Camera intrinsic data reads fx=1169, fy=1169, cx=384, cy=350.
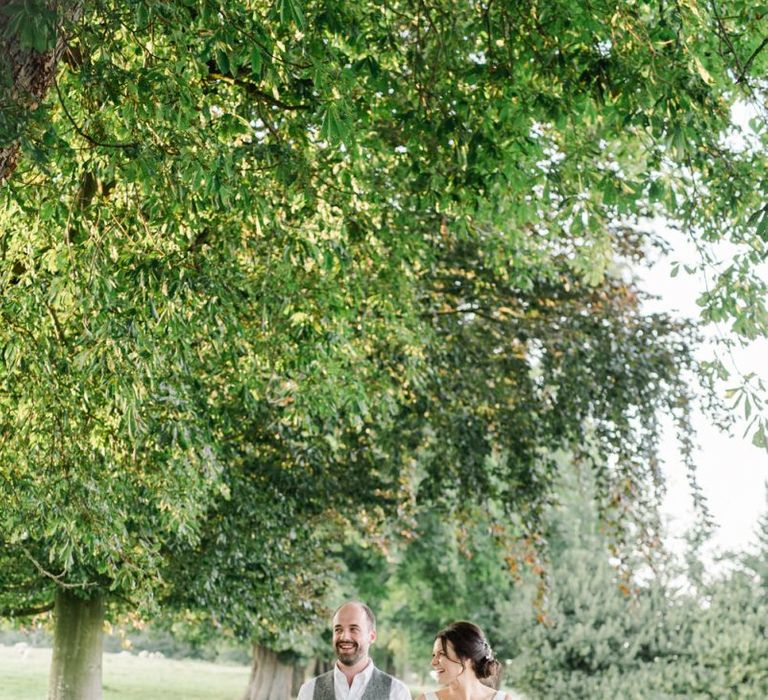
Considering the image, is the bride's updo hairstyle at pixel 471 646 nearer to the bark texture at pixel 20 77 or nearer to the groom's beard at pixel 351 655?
the groom's beard at pixel 351 655

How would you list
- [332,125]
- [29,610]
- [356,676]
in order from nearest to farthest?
1. [356,676]
2. [332,125]
3. [29,610]

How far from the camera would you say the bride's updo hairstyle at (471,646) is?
534 cm

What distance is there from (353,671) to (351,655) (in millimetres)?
106

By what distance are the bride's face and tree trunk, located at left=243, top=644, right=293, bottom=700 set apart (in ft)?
75.1

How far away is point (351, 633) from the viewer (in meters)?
5.47

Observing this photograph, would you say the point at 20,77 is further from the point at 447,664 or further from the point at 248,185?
the point at 447,664

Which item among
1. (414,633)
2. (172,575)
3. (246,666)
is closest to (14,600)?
(172,575)

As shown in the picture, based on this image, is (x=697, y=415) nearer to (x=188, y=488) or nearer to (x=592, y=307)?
(x=592, y=307)

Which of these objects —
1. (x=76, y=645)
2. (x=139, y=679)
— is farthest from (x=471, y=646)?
(x=139, y=679)

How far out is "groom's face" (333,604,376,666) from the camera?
5.46m

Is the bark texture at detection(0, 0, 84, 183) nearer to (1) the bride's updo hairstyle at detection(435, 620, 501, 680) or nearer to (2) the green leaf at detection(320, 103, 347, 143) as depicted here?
(2) the green leaf at detection(320, 103, 347, 143)

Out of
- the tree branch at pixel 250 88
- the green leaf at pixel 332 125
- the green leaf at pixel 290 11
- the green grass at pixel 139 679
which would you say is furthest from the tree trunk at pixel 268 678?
the green leaf at pixel 290 11

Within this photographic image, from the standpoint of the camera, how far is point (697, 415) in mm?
14234

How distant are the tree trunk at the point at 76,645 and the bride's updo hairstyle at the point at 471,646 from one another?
12.0 meters
